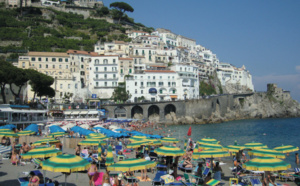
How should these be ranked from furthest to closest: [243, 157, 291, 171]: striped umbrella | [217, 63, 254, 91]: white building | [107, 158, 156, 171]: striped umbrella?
1. [217, 63, 254, 91]: white building
2. [243, 157, 291, 171]: striped umbrella
3. [107, 158, 156, 171]: striped umbrella

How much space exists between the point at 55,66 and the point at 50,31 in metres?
29.7

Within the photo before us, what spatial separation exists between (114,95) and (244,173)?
56.5 meters

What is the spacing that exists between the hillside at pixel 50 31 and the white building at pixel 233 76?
1528 inches

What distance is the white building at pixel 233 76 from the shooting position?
112381mm

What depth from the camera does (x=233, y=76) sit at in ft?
382

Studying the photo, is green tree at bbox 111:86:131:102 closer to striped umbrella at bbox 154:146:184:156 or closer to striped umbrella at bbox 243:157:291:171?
striped umbrella at bbox 154:146:184:156

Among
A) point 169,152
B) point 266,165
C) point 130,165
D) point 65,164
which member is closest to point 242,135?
point 169,152

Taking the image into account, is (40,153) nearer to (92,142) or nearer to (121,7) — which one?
(92,142)

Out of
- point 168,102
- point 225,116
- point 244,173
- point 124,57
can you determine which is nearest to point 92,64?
point 124,57

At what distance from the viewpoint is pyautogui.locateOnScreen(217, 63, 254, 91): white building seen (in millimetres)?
112381

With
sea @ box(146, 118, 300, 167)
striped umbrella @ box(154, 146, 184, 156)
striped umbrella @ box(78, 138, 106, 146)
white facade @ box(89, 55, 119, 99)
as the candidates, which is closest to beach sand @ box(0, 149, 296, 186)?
striped umbrella @ box(154, 146, 184, 156)

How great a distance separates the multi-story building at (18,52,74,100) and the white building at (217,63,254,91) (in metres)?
61.6

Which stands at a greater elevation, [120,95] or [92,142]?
[120,95]

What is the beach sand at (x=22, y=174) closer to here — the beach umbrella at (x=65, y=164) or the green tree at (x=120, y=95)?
the beach umbrella at (x=65, y=164)
